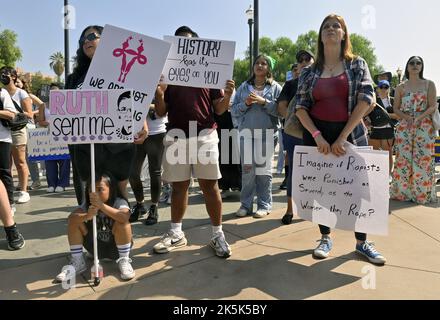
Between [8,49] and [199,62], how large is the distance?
155ft

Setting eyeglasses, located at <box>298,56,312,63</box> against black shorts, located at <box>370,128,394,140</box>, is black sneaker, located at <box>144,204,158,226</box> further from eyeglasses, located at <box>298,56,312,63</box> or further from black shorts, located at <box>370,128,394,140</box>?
black shorts, located at <box>370,128,394,140</box>

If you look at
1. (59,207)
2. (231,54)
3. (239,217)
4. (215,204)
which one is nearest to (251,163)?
(239,217)

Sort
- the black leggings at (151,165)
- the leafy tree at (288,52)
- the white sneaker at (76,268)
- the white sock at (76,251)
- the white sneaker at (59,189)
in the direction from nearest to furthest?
the white sneaker at (76,268), the white sock at (76,251), the black leggings at (151,165), the white sneaker at (59,189), the leafy tree at (288,52)

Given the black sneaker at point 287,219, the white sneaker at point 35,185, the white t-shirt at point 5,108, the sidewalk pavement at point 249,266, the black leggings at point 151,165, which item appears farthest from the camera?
the white sneaker at point 35,185

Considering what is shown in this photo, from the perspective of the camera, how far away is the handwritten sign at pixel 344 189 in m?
2.96

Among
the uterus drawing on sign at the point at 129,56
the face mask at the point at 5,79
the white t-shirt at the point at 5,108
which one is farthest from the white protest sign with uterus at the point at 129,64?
the face mask at the point at 5,79

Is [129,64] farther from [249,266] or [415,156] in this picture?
[415,156]

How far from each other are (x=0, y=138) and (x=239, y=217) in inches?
112

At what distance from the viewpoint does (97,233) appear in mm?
3018

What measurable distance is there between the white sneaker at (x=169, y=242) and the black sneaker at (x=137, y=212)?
0.97 meters

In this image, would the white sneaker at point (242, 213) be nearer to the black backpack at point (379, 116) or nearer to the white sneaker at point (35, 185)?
the black backpack at point (379, 116)

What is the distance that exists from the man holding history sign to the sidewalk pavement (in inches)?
12.2

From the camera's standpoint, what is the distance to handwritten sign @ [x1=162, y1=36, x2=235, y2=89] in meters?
3.14

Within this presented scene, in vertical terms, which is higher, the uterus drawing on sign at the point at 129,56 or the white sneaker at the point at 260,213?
the uterus drawing on sign at the point at 129,56
